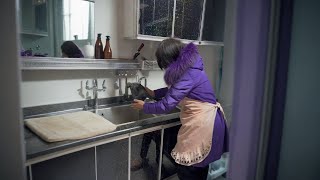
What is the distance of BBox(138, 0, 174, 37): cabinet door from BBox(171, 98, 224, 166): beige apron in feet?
2.37

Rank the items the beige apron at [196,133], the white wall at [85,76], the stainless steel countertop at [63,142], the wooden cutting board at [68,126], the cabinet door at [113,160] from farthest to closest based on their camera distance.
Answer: the white wall at [85,76] → the beige apron at [196,133] → the cabinet door at [113,160] → the wooden cutting board at [68,126] → the stainless steel countertop at [63,142]

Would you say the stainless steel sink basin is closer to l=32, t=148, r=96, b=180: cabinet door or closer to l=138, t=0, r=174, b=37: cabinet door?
l=32, t=148, r=96, b=180: cabinet door

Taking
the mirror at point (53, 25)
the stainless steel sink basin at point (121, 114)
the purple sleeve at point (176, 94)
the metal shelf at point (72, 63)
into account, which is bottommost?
the stainless steel sink basin at point (121, 114)

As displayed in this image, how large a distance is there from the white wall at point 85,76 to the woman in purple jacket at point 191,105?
1.85 ft

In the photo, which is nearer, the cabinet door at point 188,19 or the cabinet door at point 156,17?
the cabinet door at point 156,17

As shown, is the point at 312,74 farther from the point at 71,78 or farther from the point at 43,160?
the point at 71,78

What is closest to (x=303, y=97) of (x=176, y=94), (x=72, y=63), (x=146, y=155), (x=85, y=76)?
(x=176, y=94)

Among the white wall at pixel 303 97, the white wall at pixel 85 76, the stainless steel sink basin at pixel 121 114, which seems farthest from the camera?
the stainless steel sink basin at pixel 121 114

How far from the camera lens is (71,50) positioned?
1602mm

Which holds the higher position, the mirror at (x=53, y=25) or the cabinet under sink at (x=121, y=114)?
the mirror at (x=53, y=25)

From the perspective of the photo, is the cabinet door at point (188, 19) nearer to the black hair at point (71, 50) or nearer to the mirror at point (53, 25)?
the mirror at point (53, 25)

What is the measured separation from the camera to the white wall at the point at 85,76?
149cm

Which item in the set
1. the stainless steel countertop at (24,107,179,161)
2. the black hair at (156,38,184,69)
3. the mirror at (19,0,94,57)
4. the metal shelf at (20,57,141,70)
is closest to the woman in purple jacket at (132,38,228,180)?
the black hair at (156,38,184,69)

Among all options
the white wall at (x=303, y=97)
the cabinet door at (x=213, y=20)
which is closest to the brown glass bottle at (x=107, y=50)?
the cabinet door at (x=213, y=20)
